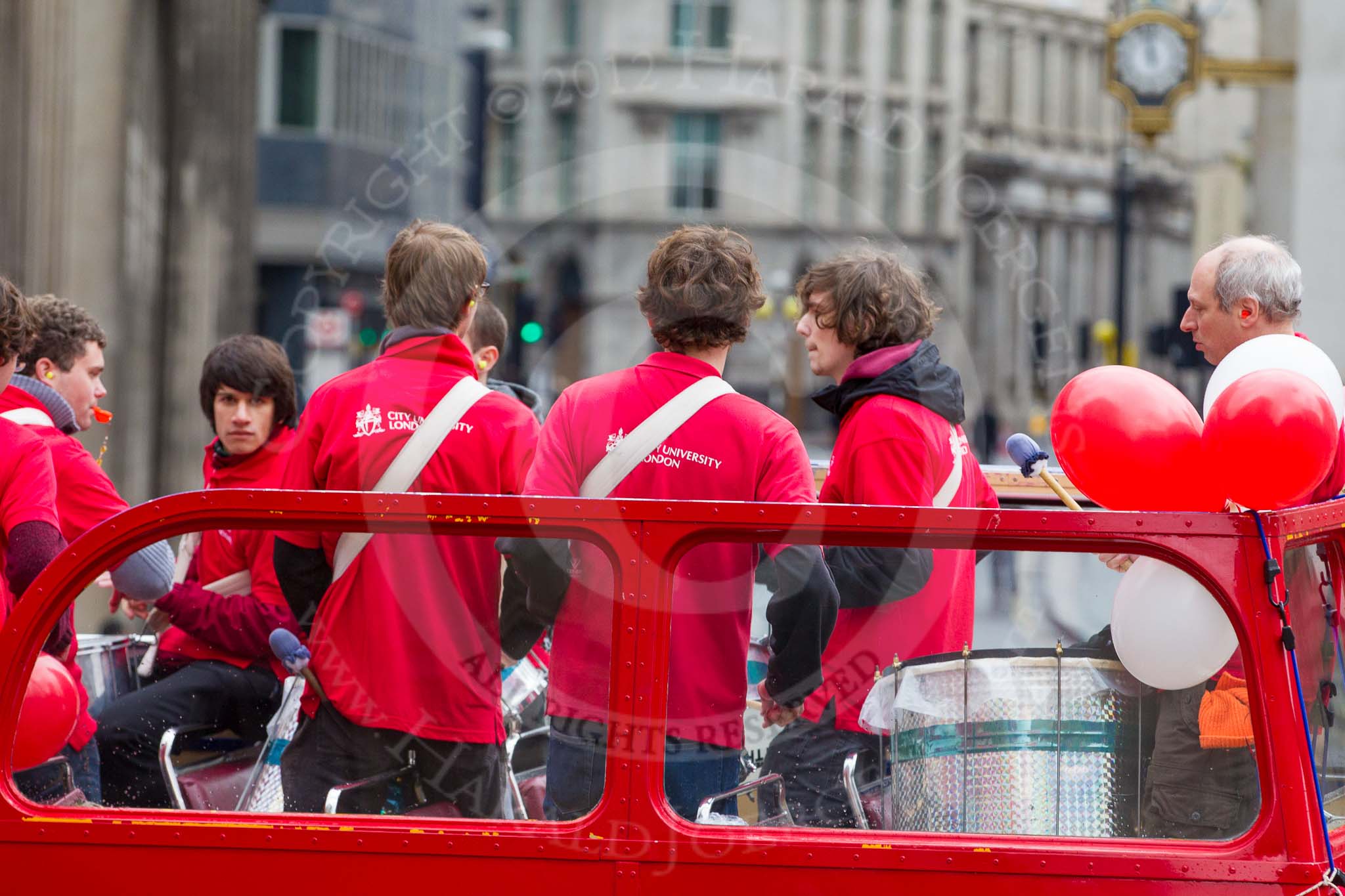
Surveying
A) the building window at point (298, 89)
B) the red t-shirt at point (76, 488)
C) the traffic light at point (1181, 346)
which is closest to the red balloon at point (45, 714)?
the red t-shirt at point (76, 488)

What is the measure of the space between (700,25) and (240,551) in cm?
4147

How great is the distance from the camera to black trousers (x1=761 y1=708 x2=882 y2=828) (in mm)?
2930

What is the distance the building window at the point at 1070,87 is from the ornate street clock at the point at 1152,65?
1747 centimetres

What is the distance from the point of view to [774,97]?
29.0 m

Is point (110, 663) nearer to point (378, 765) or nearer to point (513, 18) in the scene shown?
point (378, 765)

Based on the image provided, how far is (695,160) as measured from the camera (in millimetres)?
40125

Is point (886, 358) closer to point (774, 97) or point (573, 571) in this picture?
point (573, 571)

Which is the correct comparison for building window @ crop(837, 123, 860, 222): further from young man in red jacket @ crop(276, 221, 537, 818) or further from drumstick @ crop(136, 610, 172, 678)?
young man in red jacket @ crop(276, 221, 537, 818)

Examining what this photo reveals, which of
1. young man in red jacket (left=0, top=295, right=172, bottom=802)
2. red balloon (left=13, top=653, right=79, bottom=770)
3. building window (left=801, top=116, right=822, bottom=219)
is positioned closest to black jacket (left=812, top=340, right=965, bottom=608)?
young man in red jacket (left=0, top=295, right=172, bottom=802)

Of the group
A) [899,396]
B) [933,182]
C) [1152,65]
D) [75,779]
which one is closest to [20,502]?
[75,779]

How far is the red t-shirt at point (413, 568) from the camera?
3.06 metres

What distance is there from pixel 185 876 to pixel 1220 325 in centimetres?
238

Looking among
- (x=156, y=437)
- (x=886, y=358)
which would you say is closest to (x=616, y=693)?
(x=886, y=358)

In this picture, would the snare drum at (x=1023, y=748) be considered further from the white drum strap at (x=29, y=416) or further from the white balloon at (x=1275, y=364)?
the white drum strap at (x=29, y=416)
